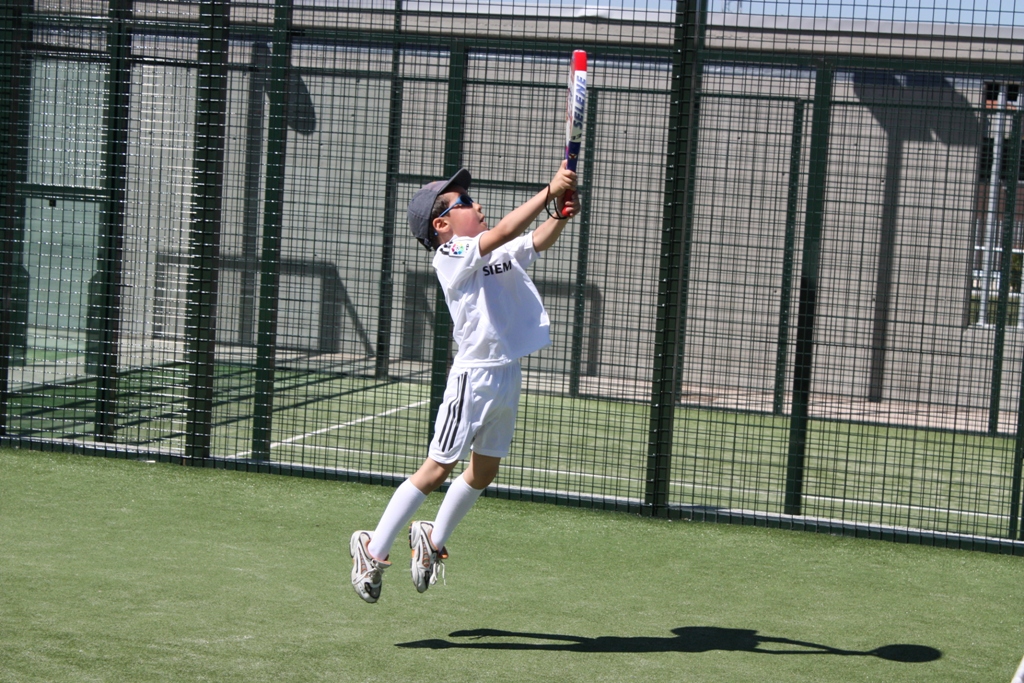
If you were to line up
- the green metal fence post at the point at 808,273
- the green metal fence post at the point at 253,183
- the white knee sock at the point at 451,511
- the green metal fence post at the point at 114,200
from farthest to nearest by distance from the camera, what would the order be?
1. the green metal fence post at the point at 253,183
2. the green metal fence post at the point at 114,200
3. the green metal fence post at the point at 808,273
4. the white knee sock at the point at 451,511

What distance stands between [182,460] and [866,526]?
4013 mm

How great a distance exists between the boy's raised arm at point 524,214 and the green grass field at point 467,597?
145 cm

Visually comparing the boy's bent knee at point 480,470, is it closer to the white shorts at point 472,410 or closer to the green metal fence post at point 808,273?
the white shorts at point 472,410

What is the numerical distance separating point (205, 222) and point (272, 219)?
0.40 meters

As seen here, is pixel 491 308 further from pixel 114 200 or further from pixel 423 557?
pixel 114 200

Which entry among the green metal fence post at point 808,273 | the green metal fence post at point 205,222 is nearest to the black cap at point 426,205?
the green metal fence post at point 808,273

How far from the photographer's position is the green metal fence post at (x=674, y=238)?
6016 millimetres

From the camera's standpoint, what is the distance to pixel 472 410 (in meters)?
4.17

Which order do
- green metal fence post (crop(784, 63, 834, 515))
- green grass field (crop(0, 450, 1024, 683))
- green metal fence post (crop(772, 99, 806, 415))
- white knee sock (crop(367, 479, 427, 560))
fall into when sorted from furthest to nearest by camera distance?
1. green metal fence post (crop(772, 99, 806, 415))
2. green metal fence post (crop(784, 63, 834, 515))
3. white knee sock (crop(367, 479, 427, 560))
4. green grass field (crop(0, 450, 1024, 683))

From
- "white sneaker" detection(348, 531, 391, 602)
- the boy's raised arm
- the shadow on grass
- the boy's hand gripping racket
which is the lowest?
the shadow on grass

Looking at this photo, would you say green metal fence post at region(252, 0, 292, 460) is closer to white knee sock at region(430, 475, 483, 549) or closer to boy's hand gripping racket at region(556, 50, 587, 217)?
white knee sock at region(430, 475, 483, 549)

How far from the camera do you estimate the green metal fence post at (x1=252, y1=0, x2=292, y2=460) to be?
6.69m

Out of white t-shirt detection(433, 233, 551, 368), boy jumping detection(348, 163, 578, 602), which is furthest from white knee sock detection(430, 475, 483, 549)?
white t-shirt detection(433, 233, 551, 368)

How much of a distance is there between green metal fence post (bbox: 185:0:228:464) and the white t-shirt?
2986 mm
